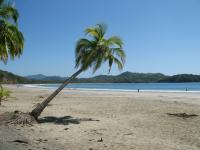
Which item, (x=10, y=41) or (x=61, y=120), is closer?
(x=61, y=120)

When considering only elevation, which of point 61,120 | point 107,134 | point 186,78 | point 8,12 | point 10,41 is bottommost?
point 107,134

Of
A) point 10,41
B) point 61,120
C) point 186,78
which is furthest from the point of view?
Result: point 186,78

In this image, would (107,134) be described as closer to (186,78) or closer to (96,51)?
(96,51)

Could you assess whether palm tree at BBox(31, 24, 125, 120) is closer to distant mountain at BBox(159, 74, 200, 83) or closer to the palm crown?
the palm crown

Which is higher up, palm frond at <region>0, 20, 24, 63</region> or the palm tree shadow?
palm frond at <region>0, 20, 24, 63</region>

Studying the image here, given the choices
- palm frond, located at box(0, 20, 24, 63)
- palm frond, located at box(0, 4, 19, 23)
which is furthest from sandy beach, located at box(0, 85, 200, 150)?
palm frond, located at box(0, 4, 19, 23)

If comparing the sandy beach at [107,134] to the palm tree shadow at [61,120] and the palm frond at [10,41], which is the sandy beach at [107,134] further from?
the palm frond at [10,41]

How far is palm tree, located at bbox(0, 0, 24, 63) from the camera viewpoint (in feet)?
50.6

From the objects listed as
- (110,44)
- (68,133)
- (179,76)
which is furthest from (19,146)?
(179,76)

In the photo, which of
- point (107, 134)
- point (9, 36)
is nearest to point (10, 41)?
point (9, 36)

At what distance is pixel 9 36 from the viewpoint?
16.0 metres

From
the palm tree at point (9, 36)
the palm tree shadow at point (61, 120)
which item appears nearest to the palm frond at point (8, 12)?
the palm tree at point (9, 36)

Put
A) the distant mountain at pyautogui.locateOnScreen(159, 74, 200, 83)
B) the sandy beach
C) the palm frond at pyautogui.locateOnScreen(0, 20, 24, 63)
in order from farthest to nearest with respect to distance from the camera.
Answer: the distant mountain at pyautogui.locateOnScreen(159, 74, 200, 83), the palm frond at pyautogui.locateOnScreen(0, 20, 24, 63), the sandy beach

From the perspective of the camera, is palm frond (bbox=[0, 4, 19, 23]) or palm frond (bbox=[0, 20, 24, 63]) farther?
palm frond (bbox=[0, 20, 24, 63])
